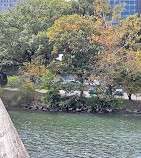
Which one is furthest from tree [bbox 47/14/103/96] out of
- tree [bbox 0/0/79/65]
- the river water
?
the river water

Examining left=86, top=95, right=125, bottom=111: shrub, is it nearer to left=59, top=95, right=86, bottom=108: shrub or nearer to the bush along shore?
the bush along shore

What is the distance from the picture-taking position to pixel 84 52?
28438 millimetres

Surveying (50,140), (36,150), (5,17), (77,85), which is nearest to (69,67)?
(77,85)

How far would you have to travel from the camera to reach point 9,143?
198cm

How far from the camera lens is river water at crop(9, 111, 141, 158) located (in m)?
12.5

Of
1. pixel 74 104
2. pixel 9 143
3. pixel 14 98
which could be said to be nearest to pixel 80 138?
pixel 74 104

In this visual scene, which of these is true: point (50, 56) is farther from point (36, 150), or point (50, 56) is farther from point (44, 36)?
point (36, 150)

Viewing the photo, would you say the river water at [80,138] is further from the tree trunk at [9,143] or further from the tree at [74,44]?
the tree trunk at [9,143]

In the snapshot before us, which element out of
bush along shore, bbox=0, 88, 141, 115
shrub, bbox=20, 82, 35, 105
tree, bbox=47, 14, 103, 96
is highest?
tree, bbox=47, 14, 103, 96

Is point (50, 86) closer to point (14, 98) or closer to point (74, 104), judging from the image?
point (74, 104)

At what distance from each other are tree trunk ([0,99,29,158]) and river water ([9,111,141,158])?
993 cm

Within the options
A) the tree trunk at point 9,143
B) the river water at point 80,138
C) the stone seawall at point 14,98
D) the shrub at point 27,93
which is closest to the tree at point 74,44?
the shrub at point 27,93

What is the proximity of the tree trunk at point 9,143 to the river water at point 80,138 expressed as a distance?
9927 millimetres

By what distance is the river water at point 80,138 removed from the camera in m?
12.5
